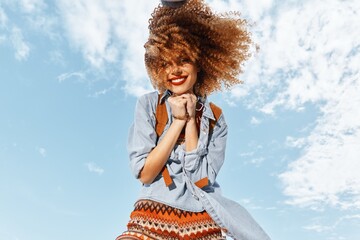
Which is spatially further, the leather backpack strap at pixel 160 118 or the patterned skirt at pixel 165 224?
the leather backpack strap at pixel 160 118

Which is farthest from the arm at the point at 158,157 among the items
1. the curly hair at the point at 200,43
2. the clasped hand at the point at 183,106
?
the curly hair at the point at 200,43

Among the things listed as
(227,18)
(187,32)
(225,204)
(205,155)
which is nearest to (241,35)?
(227,18)

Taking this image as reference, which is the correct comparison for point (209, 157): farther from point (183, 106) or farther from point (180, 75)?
point (180, 75)

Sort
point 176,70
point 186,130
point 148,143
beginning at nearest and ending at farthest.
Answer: point 148,143
point 186,130
point 176,70

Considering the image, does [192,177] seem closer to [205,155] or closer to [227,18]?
[205,155]

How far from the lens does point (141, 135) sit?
2.71 metres

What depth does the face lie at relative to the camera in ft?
9.48

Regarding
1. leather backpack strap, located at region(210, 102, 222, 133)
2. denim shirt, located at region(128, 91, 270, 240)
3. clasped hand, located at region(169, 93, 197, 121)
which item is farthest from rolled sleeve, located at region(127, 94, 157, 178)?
leather backpack strap, located at region(210, 102, 222, 133)

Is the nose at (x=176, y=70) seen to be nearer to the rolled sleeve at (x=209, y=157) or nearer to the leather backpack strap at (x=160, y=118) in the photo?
the leather backpack strap at (x=160, y=118)

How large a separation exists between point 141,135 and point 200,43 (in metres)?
0.76

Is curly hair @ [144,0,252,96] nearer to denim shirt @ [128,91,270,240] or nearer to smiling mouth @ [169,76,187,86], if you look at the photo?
smiling mouth @ [169,76,187,86]

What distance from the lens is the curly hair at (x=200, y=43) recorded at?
9.53 feet

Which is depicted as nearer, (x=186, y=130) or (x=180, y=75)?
(x=186, y=130)

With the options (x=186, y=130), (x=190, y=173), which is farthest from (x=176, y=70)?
(x=190, y=173)
